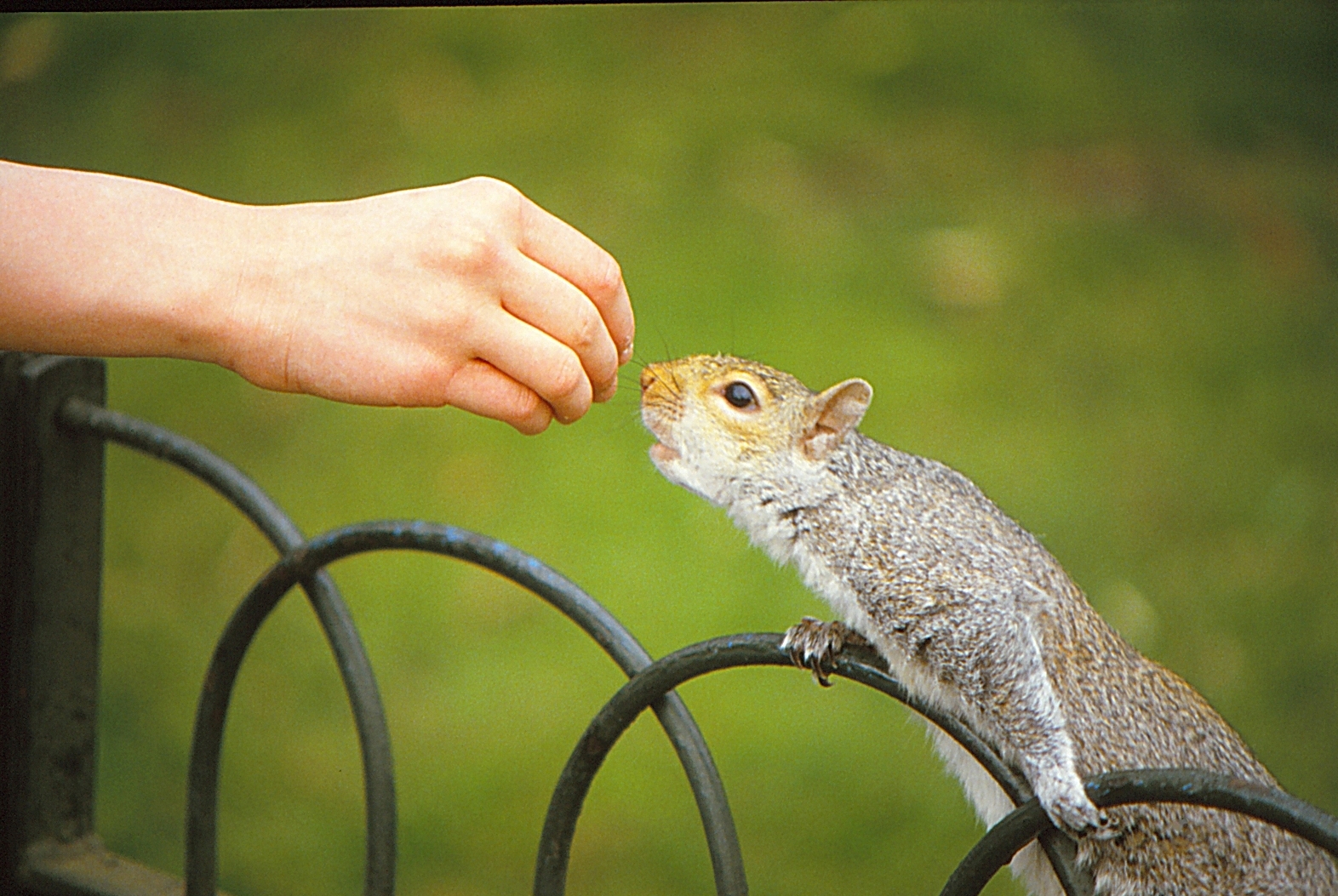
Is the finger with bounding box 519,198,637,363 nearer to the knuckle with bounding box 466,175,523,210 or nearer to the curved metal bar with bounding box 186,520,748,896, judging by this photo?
the knuckle with bounding box 466,175,523,210

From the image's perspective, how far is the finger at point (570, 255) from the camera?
650 mm

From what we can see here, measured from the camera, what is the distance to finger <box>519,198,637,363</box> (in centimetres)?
65

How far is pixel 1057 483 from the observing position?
5.65ft

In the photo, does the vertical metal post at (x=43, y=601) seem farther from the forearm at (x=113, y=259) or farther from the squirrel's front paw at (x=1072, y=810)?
the squirrel's front paw at (x=1072, y=810)

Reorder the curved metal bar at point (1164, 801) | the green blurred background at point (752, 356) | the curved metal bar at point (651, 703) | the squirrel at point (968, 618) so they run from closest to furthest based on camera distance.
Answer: the curved metal bar at point (1164, 801) → the curved metal bar at point (651, 703) → the squirrel at point (968, 618) → the green blurred background at point (752, 356)

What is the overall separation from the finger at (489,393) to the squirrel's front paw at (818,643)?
0.55 feet

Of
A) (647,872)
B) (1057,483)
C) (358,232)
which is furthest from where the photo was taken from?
(1057,483)

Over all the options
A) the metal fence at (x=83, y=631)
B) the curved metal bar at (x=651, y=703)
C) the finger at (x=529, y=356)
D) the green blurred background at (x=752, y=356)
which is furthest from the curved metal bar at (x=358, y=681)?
the green blurred background at (x=752, y=356)

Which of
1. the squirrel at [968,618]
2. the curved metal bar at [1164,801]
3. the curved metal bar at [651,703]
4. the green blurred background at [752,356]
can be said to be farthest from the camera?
the green blurred background at [752,356]

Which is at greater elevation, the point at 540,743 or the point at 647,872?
the point at 540,743

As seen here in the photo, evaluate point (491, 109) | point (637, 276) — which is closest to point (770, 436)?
point (637, 276)

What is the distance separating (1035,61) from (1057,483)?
71 cm

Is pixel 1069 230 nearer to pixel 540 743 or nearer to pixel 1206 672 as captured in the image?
pixel 1206 672

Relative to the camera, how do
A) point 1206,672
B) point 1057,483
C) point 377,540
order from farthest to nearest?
1. point 1057,483
2. point 1206,672
3. point 377,540
